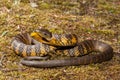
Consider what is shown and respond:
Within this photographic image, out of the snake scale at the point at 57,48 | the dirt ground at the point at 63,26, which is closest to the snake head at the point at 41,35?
the snake scale at the point at 57,48

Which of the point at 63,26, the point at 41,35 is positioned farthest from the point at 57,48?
the point at 63,26

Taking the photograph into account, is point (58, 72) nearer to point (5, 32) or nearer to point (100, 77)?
point (100, 77)

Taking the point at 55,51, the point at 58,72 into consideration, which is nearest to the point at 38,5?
the point at 55,51

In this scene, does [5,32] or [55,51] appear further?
[5,32]

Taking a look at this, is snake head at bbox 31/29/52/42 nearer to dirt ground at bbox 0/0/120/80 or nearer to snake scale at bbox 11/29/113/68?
snake scale at bbox 11/29/113/68

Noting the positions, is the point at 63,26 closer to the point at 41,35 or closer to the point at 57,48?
the point at 57,48

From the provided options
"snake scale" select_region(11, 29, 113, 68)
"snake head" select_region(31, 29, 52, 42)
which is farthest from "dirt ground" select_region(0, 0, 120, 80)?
"snake head" select_region(31, 29, 52, 42)

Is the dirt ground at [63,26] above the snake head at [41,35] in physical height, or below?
below

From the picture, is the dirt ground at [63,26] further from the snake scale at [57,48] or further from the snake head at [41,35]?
the snake head at [41,35]
